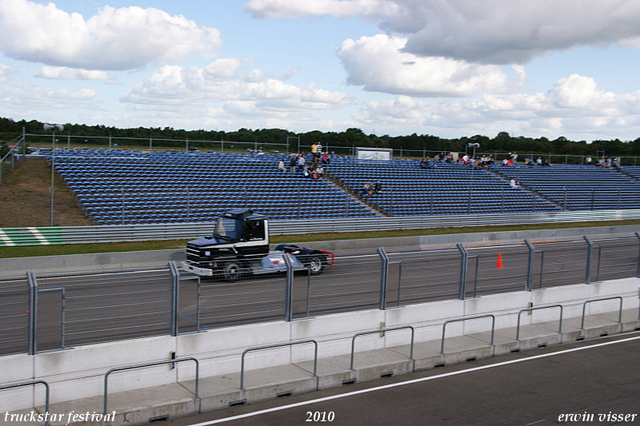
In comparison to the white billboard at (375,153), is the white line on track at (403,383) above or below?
below

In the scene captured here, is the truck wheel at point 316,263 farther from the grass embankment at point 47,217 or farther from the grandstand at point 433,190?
the grandstand at point 433,190

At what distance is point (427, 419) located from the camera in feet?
25.6

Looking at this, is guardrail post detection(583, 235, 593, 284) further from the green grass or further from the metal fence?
the green grass

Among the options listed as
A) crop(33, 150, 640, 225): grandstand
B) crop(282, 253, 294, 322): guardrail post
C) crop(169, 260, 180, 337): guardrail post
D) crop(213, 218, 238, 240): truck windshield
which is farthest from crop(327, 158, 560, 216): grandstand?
crop(169, 260, 180, 337): guardrail post

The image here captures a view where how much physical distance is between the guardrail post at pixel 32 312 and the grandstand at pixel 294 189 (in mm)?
17275

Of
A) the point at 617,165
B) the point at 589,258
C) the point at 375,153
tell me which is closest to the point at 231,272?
the point at 589,258

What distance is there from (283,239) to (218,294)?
16985mm

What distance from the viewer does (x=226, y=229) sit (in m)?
18.7

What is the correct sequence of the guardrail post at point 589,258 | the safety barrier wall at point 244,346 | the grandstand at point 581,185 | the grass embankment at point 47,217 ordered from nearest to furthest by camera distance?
the safety barrier wall at point 244,346, the guardrail post at point 589,258, the grass embankment at point 47,217, the grandstand at point 581,185

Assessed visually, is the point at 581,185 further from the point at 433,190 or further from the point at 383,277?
the point at 383,277

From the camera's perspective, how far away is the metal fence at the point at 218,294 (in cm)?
831

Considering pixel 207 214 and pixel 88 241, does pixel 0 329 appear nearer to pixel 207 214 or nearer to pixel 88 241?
pixel 88 241

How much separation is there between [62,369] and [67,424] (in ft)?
4.30

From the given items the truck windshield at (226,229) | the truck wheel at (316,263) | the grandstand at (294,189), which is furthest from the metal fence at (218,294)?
the grandstand at (294,189)
